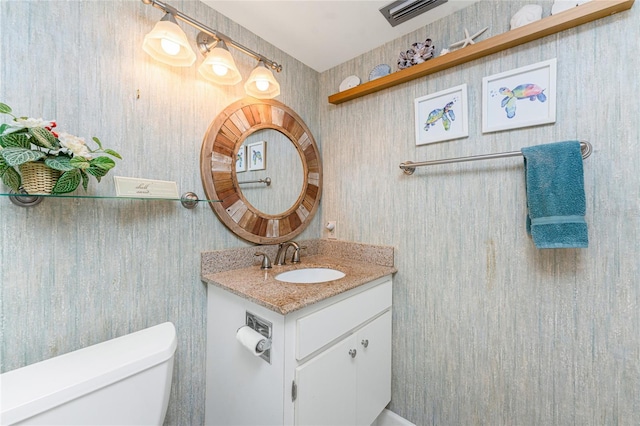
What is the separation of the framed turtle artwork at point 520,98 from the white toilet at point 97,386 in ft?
5.41

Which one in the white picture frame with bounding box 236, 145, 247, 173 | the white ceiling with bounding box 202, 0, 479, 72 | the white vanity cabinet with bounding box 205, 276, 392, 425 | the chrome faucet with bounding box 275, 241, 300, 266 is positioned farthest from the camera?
the chrome faucet with bounding box 275, 241, 300, 266

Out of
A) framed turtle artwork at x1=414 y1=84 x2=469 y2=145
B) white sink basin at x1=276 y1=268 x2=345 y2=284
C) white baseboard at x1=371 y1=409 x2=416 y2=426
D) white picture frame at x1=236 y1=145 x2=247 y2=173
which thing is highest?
framed turtle artwork at x1=414 y1=84 x2=469 y2=145

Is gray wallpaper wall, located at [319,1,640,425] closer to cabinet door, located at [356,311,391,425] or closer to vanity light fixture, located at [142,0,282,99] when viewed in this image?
cabinet door, located at [356,311,391,425]

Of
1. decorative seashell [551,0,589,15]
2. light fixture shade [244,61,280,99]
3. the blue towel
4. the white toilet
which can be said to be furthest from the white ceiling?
the white toilet

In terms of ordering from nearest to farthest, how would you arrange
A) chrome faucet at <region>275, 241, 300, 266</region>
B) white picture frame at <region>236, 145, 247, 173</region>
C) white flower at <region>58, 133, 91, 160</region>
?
white flower at <region>58, 133, 91, 160</region>
white picture frame at <region>236, 145, 247, 173</region>
chrome faucet at <region>275, 241, 300, 266</region>

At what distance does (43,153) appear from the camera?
0.75 m

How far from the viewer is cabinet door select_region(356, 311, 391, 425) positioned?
1182 mm

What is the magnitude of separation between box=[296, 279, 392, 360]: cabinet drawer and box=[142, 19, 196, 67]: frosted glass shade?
3.87 feet

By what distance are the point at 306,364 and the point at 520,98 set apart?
1.41 meters

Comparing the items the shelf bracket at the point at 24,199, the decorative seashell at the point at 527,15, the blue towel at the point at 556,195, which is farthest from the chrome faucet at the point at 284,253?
the decorative seashell at the point at 527,15

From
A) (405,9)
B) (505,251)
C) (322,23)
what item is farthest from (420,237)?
(322,23)

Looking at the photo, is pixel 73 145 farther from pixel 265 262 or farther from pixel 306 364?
pixel 306 364

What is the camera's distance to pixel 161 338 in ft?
3.14

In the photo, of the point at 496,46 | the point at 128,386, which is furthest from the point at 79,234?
the point at 496,46
